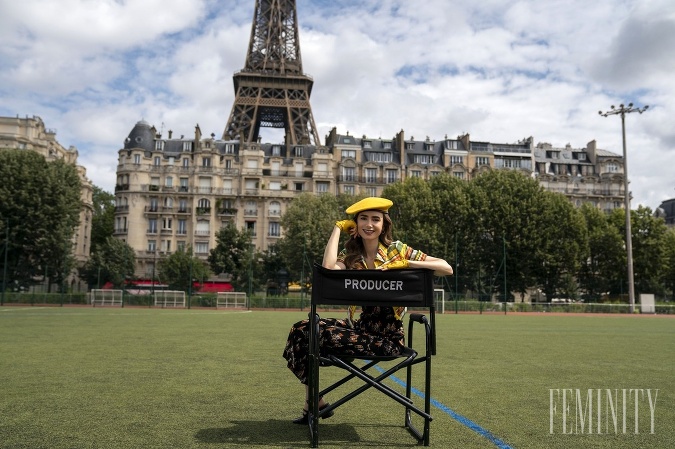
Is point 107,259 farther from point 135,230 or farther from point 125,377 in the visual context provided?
point 125,377

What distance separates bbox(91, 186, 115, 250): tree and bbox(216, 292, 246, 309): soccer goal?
3816 cm

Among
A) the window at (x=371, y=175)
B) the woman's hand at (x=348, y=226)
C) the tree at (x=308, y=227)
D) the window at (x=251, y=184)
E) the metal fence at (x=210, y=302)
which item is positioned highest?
the window at (x=371, y=175)

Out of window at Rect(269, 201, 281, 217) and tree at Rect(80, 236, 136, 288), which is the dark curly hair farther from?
window at Rect(269, 201, 281, 217)

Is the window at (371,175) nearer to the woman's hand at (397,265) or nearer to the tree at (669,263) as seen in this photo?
the tree at (669,263)

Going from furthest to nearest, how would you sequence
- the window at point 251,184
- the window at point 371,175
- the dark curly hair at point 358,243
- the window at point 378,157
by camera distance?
1. the window at point 378,157
2. the window at point 371,175
3. the window at point 251,184
4. the dark curly hair at point 358,243

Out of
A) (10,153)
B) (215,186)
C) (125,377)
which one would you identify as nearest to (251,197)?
(215,186)

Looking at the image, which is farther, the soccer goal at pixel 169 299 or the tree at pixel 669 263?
the tree at pixel 669 263

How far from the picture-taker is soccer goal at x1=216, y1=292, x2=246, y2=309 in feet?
119

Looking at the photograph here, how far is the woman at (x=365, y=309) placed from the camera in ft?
13.2

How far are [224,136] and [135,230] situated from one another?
15386 mm

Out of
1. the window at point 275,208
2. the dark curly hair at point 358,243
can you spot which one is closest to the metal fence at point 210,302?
the window at point 275,208

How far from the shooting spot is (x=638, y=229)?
52625mm

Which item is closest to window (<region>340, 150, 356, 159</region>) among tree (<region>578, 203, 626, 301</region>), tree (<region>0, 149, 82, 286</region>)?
tree (<region>578, 203, 626, 301</region>)

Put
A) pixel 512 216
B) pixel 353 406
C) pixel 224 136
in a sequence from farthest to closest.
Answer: pixel 224 136 → pixel 512 216 → pixel 353 406
